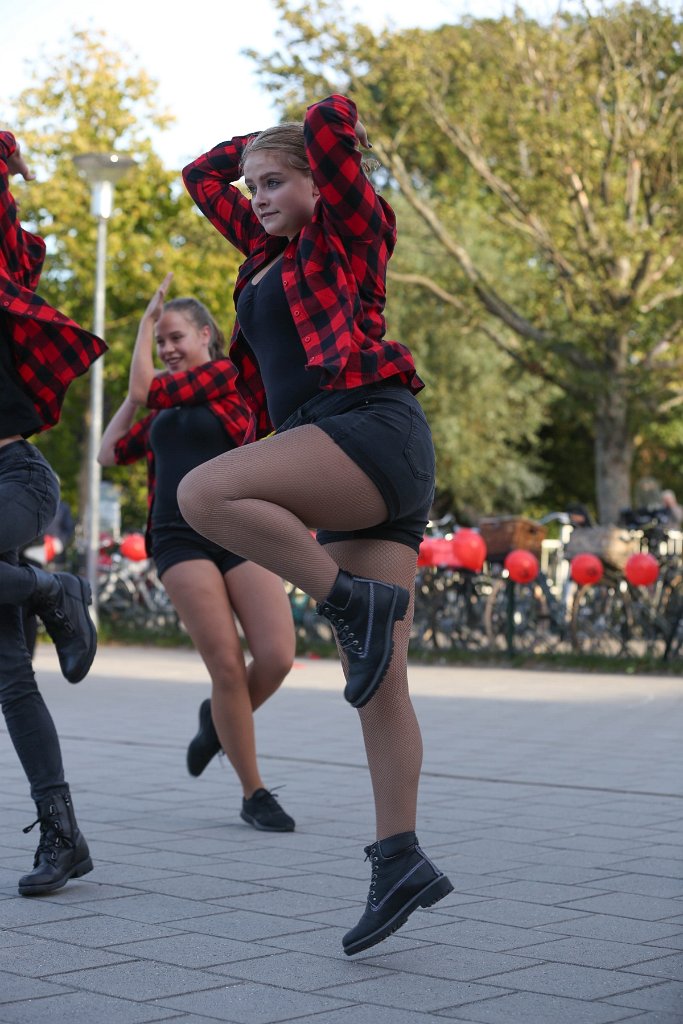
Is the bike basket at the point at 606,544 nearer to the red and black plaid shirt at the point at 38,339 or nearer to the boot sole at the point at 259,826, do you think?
the boot sole at the point at 259,826

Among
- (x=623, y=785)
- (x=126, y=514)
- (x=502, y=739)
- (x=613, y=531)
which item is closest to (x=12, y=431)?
(x=623, y=785)

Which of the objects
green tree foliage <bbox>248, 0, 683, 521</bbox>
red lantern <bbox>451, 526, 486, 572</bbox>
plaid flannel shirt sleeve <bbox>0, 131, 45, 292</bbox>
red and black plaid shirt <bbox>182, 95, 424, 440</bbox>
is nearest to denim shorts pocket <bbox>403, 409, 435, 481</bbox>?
red and black plaid shirt <bbox>182, 95, 424, 440</bbox>

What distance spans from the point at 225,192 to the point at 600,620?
10136mm

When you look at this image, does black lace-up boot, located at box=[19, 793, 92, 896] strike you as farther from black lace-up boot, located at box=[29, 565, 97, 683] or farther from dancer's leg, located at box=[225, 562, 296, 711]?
dancer's leg, located at box=[225, 562, 296, 711]

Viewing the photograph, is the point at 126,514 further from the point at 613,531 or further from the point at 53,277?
the point at 613,531

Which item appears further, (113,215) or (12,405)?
(113,215)

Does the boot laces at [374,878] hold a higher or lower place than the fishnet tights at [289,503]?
lower

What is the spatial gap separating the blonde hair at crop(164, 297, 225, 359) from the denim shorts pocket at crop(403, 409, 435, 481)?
250 cm

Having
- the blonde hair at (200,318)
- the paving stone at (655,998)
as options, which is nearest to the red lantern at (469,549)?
the blonde hair at (200,318)

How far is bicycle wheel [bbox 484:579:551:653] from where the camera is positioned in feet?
46.8

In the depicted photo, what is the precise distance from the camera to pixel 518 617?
47.5 feet

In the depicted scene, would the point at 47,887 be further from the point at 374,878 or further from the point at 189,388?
the point at 189,388

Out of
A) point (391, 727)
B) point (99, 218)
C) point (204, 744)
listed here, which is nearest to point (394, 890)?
point (391, 727)

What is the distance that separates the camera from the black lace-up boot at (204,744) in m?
5.94
